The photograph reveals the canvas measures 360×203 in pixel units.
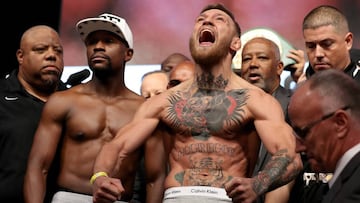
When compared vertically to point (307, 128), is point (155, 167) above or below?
above

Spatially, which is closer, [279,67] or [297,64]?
[279,67]

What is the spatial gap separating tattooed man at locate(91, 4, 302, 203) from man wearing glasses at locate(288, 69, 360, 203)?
2.18ft

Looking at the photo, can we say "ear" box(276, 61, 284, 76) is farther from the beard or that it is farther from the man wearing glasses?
the man wearing glasses

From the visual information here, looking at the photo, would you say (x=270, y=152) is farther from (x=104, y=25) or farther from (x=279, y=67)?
(x=104, y=25)

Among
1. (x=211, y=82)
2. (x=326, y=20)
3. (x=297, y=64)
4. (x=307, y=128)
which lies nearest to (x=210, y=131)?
(x=211, y=82)

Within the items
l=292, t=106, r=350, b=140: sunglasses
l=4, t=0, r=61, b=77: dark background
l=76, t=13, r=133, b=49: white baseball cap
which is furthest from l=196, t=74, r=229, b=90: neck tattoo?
l=4, t=0, r=61, b=77: dark background

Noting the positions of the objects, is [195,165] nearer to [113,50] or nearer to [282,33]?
[113,50]

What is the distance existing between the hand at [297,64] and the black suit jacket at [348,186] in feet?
6.56

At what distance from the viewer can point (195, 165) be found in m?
3.14

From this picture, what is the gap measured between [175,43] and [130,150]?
160cm

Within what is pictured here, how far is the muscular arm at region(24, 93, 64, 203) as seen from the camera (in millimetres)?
3486

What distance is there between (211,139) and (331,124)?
1.02 metres

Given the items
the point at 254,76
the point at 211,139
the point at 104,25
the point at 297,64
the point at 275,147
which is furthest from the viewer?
the point at 297,64

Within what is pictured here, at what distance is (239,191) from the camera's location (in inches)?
109
